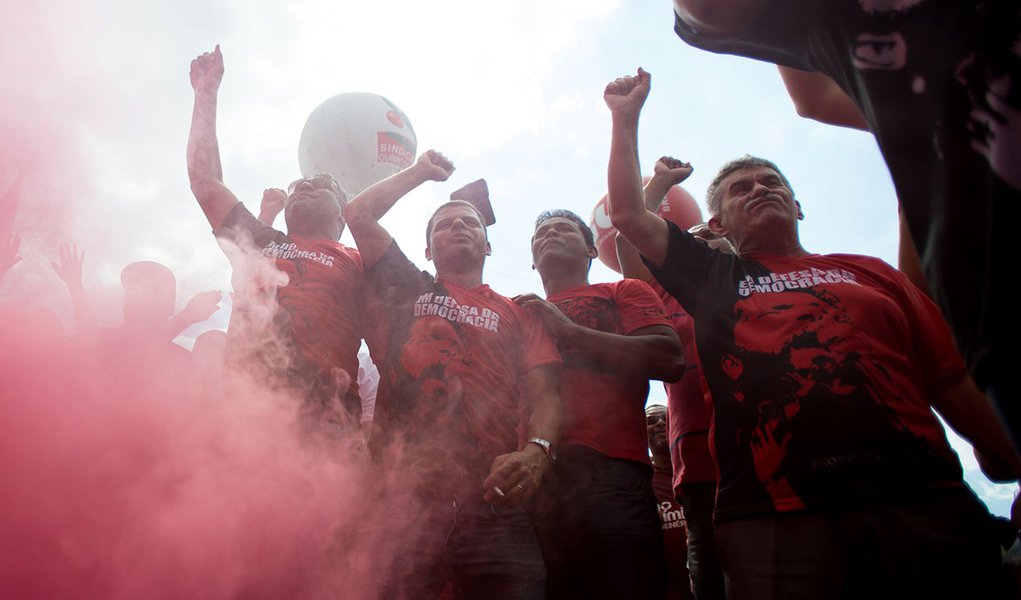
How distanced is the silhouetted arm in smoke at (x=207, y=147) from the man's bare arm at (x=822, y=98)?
10.4 feet

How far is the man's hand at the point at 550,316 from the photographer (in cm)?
312

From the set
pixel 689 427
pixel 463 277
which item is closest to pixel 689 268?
pixel 689 427

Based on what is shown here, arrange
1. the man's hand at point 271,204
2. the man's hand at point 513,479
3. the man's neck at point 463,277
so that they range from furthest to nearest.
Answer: the man's hand at point 271,204 < the man's neck at point 463,277 < the man's hand at point 513,479

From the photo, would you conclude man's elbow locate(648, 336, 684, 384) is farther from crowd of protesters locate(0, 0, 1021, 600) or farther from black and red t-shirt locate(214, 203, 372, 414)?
black and red t-shirt locate(214, 203, 372, 414)

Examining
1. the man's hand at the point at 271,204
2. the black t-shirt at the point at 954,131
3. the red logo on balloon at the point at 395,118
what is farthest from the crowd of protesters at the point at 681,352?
the red logo on balloon at the point at 395,118

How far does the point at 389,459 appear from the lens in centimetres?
270

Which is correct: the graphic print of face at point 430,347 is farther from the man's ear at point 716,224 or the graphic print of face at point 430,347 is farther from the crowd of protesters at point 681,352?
the man's ear at point 716,224

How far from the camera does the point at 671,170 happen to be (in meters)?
3.54

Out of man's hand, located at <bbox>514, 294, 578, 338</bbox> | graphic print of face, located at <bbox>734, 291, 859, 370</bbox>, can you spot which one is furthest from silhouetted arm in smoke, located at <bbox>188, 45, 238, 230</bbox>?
graphic print of face, located at <bbox>734, 291, 859, 370</bbox>

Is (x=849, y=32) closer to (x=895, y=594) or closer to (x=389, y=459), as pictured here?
(x=895, y=594)

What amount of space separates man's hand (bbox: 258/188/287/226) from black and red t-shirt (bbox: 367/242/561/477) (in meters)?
1.41

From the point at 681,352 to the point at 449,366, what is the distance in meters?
1.16

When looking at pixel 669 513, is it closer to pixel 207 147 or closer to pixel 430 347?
pixel 430 347

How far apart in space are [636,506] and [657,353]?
0.74m
